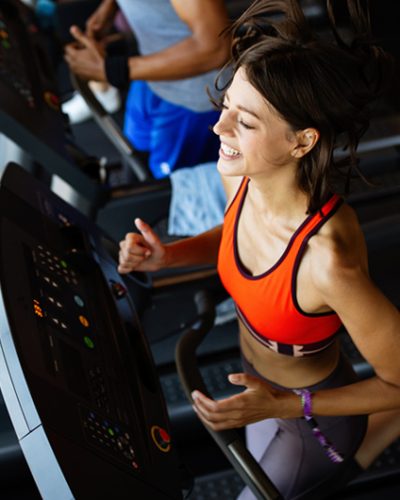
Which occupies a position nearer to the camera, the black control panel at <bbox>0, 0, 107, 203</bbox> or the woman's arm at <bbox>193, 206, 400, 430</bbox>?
the woman's arm at <bbox>193, 206, 400, 430</bbox>

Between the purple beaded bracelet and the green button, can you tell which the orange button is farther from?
the purple beaded bracelet

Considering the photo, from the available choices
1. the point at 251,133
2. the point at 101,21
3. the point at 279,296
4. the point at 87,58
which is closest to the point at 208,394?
the point at 279,296

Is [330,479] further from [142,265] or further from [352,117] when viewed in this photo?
[352,117]

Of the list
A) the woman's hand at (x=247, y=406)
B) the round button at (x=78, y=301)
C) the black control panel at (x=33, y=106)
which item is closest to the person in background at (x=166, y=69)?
the black control panel at (x=33, y=106)

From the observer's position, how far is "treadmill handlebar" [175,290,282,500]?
1356mm

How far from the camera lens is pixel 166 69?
209cm

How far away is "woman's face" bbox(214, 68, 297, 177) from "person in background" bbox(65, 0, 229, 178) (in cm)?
71

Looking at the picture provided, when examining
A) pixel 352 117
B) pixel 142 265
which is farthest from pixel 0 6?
pixel 352 117

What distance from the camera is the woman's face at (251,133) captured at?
1.19 m

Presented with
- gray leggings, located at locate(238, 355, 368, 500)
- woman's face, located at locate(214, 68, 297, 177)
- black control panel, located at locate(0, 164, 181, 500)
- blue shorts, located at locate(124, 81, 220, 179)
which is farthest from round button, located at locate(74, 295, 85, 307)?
blue shorts, located at locate(124, 81, 220, 179)

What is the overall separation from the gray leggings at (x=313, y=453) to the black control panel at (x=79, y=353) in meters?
0.36

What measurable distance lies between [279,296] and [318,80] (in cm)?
A: 40

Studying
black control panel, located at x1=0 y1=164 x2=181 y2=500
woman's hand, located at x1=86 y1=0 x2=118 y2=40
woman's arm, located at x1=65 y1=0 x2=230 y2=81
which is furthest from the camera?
woman's hand, located at x1=86 y1=0 x2=118 y2=40

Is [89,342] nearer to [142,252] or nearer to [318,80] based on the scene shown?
[142,252]
